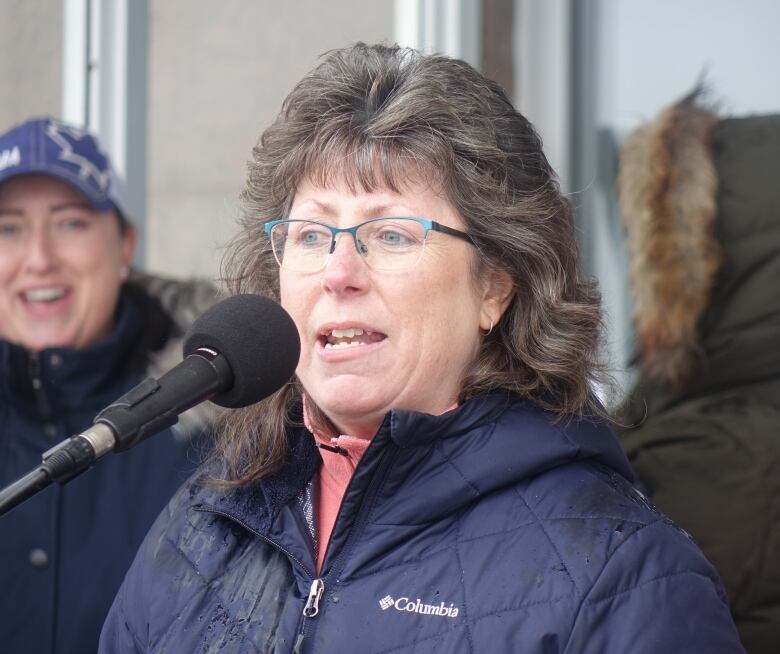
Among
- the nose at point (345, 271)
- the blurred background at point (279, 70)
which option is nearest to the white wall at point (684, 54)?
the blurred background at point (279, 70)

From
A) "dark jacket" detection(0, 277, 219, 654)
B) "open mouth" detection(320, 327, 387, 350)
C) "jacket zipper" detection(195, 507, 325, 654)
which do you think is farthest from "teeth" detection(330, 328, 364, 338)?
"dark jacket" detection(0, 277, 219, 654)

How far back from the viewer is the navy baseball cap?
124 inches

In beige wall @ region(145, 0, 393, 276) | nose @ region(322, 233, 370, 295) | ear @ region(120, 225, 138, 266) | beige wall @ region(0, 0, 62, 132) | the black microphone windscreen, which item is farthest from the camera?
beige wall @ region(145, 0, 393, 276)

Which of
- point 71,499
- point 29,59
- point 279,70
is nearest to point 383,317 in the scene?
point 71,499

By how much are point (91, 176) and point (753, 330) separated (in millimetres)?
1880

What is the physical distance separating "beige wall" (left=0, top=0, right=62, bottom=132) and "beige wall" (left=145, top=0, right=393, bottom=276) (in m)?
0.40

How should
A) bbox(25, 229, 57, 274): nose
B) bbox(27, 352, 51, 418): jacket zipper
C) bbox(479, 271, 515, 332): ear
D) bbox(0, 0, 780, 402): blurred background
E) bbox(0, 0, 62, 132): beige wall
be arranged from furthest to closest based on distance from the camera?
bbox(0, 0, 62, 132): beige wall < bbox(0, 0, 780, 402): blurred background < bbox(25, 229, 57, 274): nose < bbox(27, 352, 51, 418): jacket zipper < bbox(479, 271, 515, 332): ear

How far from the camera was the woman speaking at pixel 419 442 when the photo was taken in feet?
5.67

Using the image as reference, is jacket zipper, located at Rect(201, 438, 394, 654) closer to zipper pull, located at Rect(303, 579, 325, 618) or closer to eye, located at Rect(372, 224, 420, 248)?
zipper pull, located at Rect(303, 579, 325, 618)

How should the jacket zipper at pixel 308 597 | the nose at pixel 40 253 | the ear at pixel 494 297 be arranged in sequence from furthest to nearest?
the nose at pixel 40 253 → the ear at pixel 494 297 → the jacket zipper at pixel 308 597

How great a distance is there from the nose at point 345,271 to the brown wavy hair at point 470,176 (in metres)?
0.12

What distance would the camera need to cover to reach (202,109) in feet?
15.7

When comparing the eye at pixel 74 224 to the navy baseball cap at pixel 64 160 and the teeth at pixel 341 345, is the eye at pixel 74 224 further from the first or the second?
the teeth at pixel 341 345

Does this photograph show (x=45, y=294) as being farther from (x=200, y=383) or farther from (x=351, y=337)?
(x=200, y=383)
